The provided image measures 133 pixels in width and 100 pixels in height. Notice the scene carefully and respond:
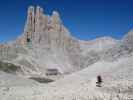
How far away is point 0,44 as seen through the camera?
4503 inches

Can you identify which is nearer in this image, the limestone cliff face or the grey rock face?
the grey rock face

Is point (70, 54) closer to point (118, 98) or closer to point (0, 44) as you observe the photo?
point (0, 44)

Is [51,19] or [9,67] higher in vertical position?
[51,19]

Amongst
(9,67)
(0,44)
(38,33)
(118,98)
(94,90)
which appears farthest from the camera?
(38,33)

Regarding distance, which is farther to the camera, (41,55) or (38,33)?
(38,33)

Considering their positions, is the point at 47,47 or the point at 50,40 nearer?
the point at 47,47

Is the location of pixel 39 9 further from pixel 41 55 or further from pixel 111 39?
pixel 111 39

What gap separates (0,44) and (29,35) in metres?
26.4

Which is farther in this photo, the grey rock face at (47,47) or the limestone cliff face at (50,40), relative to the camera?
the limestone cliff face at (50,40)

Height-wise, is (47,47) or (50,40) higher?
(50,40)

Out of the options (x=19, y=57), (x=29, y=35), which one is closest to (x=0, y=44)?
(x=19, y=57)

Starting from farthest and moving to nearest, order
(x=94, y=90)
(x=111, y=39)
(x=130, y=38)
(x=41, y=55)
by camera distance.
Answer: (x=111, y=39)
(x=41, y=55)
(x=130, y=38)
(x=94, y=90)

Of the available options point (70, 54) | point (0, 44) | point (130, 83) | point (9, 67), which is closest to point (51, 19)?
point (70, 54)

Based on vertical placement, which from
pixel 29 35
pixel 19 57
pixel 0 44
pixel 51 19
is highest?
pixel 51 19
